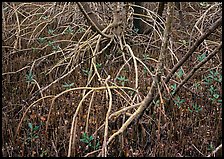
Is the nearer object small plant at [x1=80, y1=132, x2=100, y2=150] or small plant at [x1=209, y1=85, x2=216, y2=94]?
small plant at [x1=80, y1=132, x2=100, y2=150]

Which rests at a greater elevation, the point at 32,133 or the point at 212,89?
the point at 212,89

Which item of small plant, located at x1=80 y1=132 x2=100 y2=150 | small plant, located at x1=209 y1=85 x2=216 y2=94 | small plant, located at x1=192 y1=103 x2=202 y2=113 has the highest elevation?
small plant, located at x1=209 y1=85 x2=216 y2=94

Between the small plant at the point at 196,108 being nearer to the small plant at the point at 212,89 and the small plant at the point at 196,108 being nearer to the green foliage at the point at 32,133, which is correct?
the small plant at the point at 212,89

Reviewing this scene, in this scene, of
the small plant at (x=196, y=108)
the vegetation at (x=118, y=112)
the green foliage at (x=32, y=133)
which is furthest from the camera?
the small plant at (x=196, y=108)

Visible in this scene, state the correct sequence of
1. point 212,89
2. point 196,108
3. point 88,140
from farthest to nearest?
point 212,89, point 196,108, point 88,140

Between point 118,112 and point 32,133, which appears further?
point 32,133

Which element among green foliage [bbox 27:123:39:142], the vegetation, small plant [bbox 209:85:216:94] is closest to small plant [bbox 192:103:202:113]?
the vegetation

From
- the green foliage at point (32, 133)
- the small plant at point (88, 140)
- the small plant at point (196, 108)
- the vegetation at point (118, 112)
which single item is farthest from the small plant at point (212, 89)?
the green foliage at point (32, 133)

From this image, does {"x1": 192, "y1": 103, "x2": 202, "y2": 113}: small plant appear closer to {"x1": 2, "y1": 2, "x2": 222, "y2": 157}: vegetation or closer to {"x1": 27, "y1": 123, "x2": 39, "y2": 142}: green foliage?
{"x1": 2, "y1": 2, "x2": 222, "y2": 157}: vegetation

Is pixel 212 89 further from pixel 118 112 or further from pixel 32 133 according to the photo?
pixel 32 133

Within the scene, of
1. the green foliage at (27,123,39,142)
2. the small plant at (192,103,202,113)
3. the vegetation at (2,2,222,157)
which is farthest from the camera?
the small plant at (192,103,202,113)

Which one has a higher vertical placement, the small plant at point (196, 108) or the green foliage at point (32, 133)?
the small plant at point (196, 108)

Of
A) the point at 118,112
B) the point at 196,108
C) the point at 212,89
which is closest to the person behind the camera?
the point at 118,112

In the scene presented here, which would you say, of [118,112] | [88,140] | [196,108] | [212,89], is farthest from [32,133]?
[212,89]
